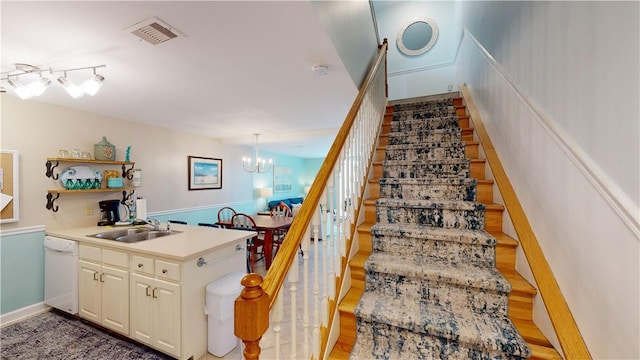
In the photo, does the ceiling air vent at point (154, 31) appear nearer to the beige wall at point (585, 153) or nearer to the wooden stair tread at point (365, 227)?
the wooden stair tread at point (365, 227)

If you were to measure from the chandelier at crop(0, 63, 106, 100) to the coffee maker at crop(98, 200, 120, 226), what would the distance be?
153cm

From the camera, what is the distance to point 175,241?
2.15m

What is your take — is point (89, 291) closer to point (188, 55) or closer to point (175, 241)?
point (175, 241)

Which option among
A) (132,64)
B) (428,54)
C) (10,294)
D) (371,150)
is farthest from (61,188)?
(428,54)

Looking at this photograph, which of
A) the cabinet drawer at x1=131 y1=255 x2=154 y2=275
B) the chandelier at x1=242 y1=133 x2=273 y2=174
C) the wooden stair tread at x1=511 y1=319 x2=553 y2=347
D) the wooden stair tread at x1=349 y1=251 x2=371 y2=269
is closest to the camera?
the wooden stair tread at x1=511 y1=319 x2=553 y2=347

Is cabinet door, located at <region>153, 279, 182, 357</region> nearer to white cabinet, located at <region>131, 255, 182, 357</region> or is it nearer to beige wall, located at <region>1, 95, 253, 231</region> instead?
white cabinet, located at <region>131, 255, 182, 357</region>

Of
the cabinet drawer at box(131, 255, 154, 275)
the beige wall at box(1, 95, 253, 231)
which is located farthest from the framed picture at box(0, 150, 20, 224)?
the cabinet drawer at box(131, 255, 154, 275)

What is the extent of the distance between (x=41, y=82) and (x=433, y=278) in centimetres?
281

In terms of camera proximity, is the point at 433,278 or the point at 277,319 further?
the point at 433,278

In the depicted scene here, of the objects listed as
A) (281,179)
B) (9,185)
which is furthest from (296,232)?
(281,179)

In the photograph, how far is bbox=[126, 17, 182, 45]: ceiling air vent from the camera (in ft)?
4.25

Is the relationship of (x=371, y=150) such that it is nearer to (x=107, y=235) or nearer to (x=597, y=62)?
(x=597, y=62)

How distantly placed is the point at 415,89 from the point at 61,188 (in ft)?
17.3

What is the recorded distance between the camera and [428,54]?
429 centimetres
